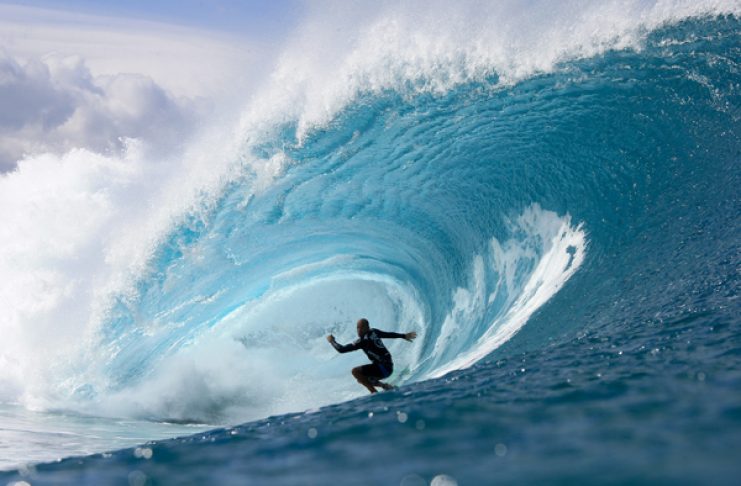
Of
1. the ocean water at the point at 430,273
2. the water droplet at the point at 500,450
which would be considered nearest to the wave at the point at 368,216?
the ocean water at the point at 430,273

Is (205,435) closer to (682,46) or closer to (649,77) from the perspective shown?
(649,77)

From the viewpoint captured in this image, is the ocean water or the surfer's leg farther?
the surfer's leg

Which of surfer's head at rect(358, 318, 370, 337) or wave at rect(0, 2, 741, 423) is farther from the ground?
wave at rect(0, 2, 741, 423)

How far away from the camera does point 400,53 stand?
11.1 meters

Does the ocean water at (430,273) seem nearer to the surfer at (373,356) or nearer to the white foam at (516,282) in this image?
the white foam at (516,282)

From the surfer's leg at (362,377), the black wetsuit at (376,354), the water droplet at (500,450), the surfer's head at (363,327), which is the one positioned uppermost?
the surfer's head at (363,327)

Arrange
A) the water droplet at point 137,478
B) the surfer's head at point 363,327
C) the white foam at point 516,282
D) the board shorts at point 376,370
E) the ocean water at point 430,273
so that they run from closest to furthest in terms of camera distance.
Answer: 1. the water droplet at point 137,478
2. the ocean water at point 430,273
3. the surfer's head at point 363,327
4. the board shorts at point 376,370
5. the white foam at point 516,282

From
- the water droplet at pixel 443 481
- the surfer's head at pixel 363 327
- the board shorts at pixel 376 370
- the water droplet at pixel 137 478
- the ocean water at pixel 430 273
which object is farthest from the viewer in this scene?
the board shorts at pixel 376 370

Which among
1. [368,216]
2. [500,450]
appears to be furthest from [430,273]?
[500,450]

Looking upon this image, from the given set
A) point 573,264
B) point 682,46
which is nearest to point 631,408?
point 573,264

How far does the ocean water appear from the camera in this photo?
370 centimetres

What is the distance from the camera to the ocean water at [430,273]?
3.70 metres

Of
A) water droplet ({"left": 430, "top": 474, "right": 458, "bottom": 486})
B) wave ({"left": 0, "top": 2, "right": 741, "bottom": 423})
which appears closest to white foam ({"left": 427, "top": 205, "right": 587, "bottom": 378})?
wave ({"left": 0, "top": 2, "right": 741, "bottom": 423})

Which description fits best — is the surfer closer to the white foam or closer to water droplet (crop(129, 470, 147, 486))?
the white foam
